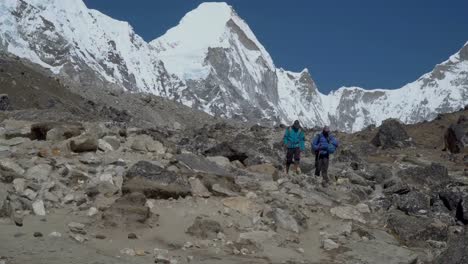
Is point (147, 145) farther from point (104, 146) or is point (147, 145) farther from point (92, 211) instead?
point (92, 211)

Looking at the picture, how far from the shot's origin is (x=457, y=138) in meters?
32.0

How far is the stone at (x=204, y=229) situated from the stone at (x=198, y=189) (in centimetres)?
134

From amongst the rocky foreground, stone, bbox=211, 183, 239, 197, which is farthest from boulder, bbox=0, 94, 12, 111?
stone, bbox=211, 183, 239, 197

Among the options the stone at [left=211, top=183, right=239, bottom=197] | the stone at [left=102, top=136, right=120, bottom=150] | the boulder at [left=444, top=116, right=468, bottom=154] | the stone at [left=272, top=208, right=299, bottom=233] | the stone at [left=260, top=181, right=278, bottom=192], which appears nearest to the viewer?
the stone at [left=272, top=208, right=299, bottom=233]

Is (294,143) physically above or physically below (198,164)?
above

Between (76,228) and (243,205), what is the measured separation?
10.9 ft

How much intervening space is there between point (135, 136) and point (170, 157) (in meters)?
1.88

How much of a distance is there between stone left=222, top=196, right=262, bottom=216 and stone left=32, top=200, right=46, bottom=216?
3268mm

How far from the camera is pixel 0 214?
33.4ft

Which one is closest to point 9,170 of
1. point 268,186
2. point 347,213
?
point 268,186

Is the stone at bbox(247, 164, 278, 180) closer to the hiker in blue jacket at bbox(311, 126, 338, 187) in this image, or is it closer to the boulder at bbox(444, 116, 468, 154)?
the hiker in blue jacket at bbox(311, 126, 338, 187)

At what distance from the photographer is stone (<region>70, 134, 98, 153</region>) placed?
45.2 feet

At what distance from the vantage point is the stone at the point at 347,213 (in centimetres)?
1312

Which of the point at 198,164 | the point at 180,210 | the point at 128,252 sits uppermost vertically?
the point at 198,164
